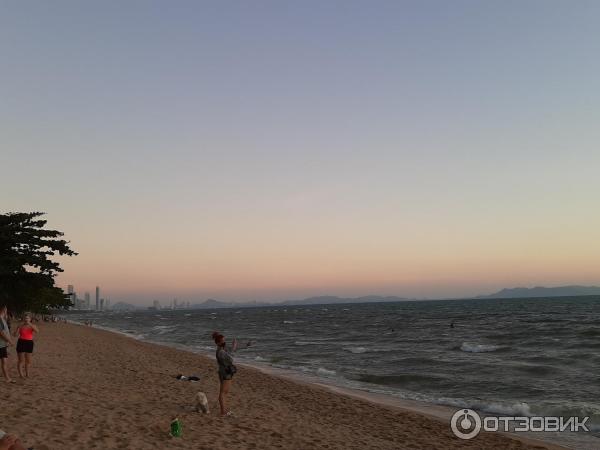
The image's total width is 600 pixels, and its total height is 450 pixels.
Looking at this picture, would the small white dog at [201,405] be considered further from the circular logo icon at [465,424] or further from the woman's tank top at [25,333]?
the circular logo icon at [465,424]

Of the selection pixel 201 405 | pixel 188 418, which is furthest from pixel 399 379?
pixel 188 418

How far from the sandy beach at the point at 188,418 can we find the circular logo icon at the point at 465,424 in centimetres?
26

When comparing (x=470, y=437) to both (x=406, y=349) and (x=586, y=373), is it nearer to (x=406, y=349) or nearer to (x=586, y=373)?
(x=586, y=373)

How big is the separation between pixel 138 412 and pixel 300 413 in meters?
4.52

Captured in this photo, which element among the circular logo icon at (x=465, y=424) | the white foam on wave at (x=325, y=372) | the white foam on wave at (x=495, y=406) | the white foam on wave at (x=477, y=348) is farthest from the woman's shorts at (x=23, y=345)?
the white foam on wave at (x=477, y=348)

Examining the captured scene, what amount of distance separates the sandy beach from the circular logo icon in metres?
0.26

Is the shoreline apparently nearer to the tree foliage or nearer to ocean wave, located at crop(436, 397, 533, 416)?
ocean wave, located at crop(436, 397, 533, 416)

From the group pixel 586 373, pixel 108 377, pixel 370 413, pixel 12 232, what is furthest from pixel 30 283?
pixel 586 373

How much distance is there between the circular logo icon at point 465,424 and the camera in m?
11.4

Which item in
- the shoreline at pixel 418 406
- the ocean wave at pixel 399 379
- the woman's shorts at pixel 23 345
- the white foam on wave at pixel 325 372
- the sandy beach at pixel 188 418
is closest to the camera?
the sandy beach at pixel 188 418

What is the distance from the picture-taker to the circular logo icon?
11406 mm

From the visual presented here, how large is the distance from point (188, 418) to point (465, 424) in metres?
7.74

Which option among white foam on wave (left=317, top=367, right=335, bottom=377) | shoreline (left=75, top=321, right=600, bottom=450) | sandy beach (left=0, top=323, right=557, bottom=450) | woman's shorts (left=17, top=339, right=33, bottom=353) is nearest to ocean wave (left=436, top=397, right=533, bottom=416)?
shoreline (left=75, top=321, right=600, bottom=450)

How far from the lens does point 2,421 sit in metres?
8.02
